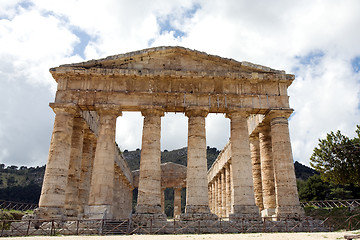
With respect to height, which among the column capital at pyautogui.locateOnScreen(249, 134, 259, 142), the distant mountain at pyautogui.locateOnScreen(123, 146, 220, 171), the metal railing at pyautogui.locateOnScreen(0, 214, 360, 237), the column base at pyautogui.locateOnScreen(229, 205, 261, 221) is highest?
the distant mountain at pyautogui.locateOnScreen(123, 146, 220, 171)

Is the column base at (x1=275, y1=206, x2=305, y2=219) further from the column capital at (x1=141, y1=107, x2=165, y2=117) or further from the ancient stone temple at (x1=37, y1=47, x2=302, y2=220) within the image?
the column capital at (x1=141, y1=107, x2=165, y2=117)

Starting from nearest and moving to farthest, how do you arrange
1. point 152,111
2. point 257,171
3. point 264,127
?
point 152,111 → point 264,127 → point 257,171

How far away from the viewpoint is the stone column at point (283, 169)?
1881cm

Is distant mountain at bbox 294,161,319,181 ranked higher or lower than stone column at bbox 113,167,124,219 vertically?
higher

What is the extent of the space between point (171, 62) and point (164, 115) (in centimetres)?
389

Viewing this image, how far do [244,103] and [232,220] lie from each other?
789 cm

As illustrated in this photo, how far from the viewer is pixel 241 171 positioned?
64.6 feet

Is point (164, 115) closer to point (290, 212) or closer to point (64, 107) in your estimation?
point (64, 107)

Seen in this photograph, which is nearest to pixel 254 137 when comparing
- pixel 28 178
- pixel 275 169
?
pixel 275 169

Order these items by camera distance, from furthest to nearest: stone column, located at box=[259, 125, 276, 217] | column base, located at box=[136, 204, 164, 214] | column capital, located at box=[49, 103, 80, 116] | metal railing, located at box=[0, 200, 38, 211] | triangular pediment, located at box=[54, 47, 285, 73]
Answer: metal railing, located at box=[0, 200, 38, 211] < stone column, located at box=[259, 125, 276, 217] < triangular pediment, located at box=[54, 47, 285, 73] < column capital, located at box=[49, 103, 80, 116] < column base, located at box=[136, 204, 164, 214]

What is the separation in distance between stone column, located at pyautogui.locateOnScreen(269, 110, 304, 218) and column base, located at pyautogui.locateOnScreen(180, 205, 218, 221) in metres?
4.43

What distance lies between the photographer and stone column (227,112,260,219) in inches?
740

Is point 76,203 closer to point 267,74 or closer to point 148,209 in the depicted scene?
point 148,209

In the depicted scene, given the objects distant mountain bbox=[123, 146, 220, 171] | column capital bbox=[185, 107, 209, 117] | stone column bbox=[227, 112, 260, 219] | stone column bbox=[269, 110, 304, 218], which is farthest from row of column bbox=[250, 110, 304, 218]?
distant mountain bbox=[123, 146, 220, 171]
